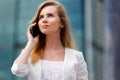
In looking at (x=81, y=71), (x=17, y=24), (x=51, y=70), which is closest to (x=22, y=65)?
(x=51, y=70)

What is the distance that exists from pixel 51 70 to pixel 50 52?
0.16m

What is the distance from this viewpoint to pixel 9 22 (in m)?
7.84

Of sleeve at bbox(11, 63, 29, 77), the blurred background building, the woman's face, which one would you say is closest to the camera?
sleeve at bbox(11, 63, 29, 77)

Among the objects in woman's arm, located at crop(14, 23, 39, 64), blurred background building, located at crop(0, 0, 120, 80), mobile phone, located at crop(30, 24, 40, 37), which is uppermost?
mobile phone, located at crop(30, 24, 40, 37)

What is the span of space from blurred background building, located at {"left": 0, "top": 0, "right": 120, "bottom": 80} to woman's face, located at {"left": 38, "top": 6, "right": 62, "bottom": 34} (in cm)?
416

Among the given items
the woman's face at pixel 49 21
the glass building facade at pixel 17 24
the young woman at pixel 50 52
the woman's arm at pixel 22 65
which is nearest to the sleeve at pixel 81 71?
the young woman at pixel 50 52

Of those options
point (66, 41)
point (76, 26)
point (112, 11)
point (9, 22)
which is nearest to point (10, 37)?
point (9, 22)

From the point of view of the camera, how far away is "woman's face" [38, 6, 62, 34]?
9.56ft

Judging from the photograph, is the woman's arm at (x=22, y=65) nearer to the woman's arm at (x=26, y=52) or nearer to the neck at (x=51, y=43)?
the woman's arm at (x=26, y=52)

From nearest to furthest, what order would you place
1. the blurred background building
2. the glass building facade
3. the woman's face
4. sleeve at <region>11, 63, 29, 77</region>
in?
sleeve at <region>11, 63, 29, 77</region> → the woman's face → the blurred background building → the glass building facade

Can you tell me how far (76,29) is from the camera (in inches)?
312

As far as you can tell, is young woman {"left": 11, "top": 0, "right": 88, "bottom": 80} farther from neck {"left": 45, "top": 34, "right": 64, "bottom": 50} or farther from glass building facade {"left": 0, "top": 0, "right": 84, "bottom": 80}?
glass building facade {"left": 0, "top": 0, "right": 84, "bottom": 80}

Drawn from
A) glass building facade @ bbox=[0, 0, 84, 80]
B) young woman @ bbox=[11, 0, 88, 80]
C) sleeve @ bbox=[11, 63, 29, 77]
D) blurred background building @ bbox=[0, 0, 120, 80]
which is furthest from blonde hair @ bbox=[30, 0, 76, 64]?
glass building facade @ bbox=[0, 0, 84, 80]

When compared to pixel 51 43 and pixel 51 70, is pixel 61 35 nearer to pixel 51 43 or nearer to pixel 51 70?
pixel 51 43
